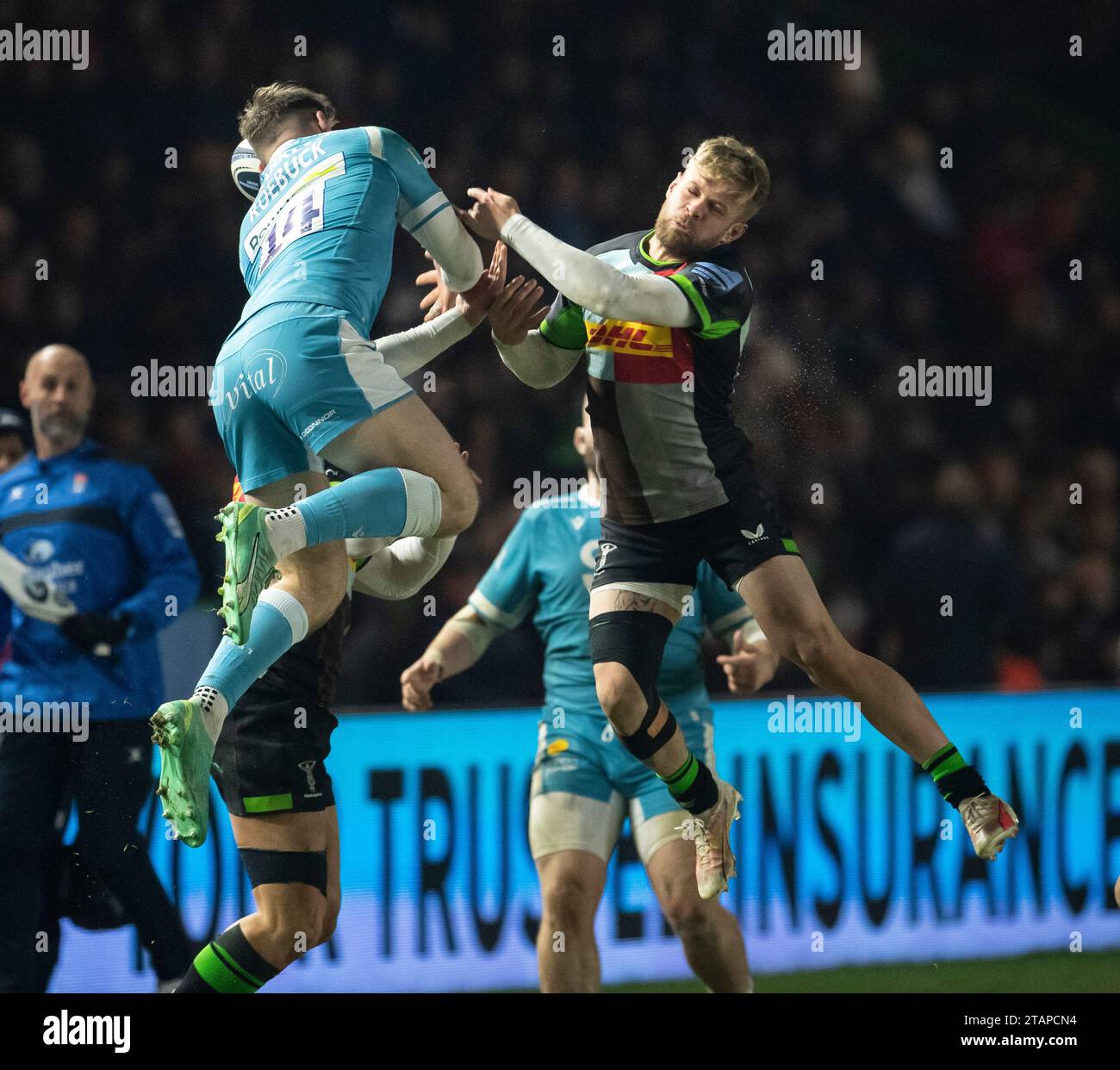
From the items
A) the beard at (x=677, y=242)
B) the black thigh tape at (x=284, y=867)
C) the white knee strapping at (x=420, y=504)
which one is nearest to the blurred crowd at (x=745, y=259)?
the beard at (x=677, y=242)

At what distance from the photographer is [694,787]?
13.6 feet

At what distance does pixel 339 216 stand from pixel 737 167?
1.05m

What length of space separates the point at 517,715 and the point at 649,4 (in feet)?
9.70

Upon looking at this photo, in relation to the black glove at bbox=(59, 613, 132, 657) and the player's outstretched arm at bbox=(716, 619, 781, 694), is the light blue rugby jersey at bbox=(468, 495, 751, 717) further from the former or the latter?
the black glove at bbox=(59, 613, 132, 657)

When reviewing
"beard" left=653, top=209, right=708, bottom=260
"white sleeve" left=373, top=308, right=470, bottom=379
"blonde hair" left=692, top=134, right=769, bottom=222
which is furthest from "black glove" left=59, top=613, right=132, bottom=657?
"blonde hair" left=692, top=134, right=769, bottom=222

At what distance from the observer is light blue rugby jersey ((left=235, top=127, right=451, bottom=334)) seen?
3.82 meters

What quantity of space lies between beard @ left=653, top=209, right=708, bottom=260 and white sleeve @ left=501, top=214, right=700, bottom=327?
21 cm

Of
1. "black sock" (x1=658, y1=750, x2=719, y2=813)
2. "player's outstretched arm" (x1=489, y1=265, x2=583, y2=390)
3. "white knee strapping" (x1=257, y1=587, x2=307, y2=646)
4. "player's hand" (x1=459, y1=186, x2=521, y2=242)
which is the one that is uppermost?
"player's hand" (x1=459, y1=186, x2=521, y2=242)

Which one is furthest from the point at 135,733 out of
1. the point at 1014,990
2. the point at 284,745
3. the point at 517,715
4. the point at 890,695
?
the point at 1014,990

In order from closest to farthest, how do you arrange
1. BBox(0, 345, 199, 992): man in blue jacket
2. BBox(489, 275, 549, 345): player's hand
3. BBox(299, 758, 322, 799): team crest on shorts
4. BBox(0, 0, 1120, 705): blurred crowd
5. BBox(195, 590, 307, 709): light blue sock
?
BBox(195, 590, 307, 709): light blue sock → BBox(299, 758, 322, 799): team crest on shorts → BBox(489, 275, 549, 345): player's hand → BBox(0, 345, 199, 992): man in blue jacket → BBox(0, 0, 1120, 705): blurred crowd

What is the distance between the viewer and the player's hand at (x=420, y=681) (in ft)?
15.7

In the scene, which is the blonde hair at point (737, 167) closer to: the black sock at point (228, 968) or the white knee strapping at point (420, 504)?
the white knee strapping at point (420, 504)

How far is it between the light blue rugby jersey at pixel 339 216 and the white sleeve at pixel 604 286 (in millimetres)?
293

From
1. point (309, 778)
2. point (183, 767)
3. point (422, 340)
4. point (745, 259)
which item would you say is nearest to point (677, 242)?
point (422, 340)
